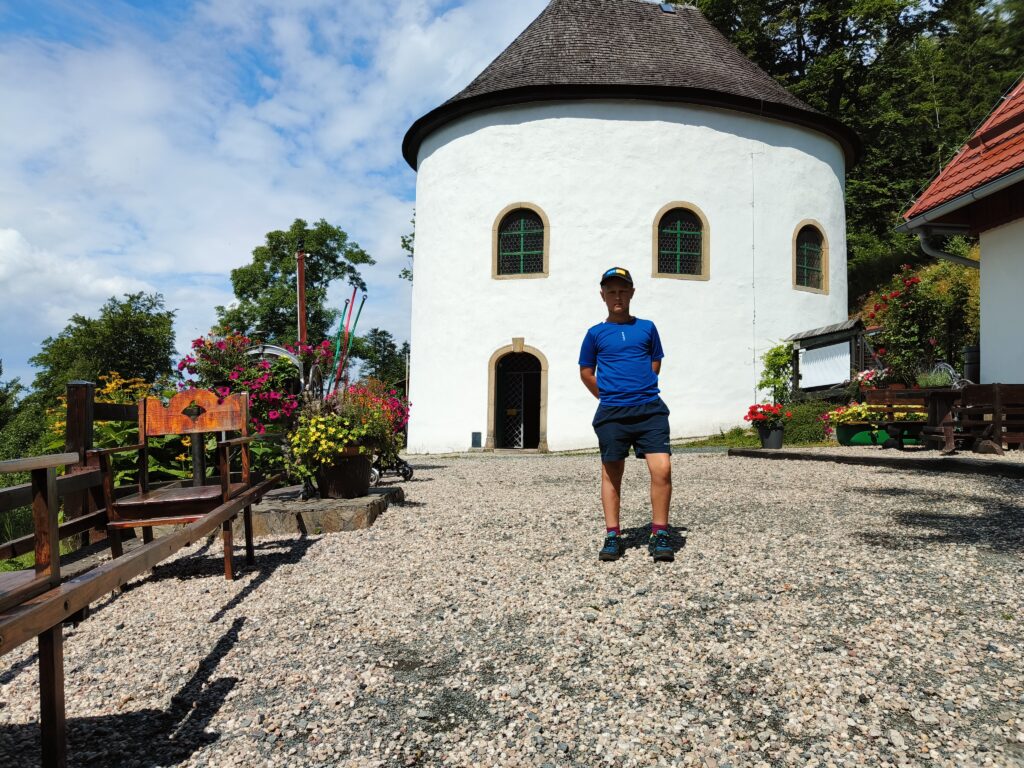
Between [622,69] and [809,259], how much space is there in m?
6.22

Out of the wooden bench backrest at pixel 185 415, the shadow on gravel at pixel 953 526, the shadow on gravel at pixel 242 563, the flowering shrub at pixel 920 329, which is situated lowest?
the shadow on gravel at pixel 242 563

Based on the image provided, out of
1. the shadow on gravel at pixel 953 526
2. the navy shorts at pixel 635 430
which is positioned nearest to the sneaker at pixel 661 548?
the navy shorts at pixel 635 430

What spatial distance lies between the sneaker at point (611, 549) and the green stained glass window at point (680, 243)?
12161mm

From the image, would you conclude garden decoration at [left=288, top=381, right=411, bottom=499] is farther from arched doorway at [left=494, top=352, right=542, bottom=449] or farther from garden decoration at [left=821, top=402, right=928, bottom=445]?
arched doorway at [left=494, top=352, right=542, bottom=449]

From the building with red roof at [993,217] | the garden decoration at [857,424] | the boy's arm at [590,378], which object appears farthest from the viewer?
the garden decoration at [857,424]

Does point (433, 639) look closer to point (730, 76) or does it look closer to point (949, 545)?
point (949, 545)

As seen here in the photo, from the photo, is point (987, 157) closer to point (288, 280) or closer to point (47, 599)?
point (47, 599)

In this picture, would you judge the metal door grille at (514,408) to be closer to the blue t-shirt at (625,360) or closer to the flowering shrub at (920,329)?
the flowering shrub at (920,329)

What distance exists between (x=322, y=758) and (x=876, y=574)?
2869mm

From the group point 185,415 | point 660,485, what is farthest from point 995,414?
point 185,415

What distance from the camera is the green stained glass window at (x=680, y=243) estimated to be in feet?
51.4

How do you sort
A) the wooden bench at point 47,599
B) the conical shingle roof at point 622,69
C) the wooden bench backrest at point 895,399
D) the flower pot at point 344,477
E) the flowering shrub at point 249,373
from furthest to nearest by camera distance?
the conical shingle roof at point 622,69, the wooden bench backrest at point 895,399, the flowering shrub at point 249,373, the flower pot at point 344,477, the wooden bench at point 47,599

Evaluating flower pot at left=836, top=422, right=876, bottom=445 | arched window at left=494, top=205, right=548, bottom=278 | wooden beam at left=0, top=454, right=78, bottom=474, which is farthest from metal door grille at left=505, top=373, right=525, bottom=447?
wooden beam at left=0, top=454, right=78, bottom=474

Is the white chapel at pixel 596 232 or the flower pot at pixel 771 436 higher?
the white chapel at pixel 596 232
